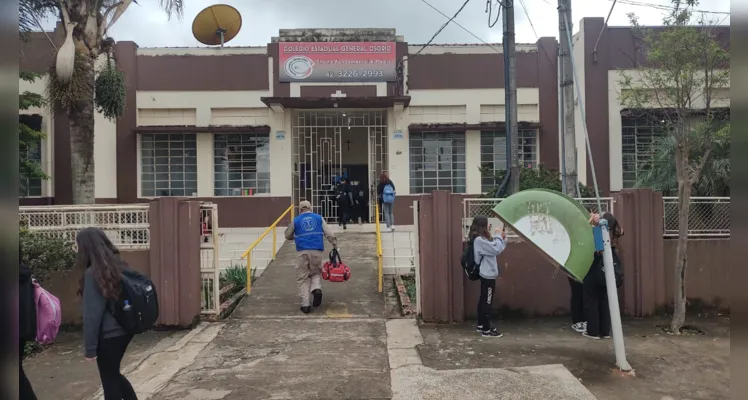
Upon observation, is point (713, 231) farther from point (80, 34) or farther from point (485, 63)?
point (80, 34)

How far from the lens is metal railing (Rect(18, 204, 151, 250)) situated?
6.50 metres

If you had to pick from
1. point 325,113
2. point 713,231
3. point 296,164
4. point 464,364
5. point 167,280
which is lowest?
point 464,364

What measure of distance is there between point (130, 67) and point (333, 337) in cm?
1160

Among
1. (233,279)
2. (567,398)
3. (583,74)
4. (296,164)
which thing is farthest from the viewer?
(296,164)

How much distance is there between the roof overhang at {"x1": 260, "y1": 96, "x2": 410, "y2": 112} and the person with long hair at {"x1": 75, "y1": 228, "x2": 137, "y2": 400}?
10.0 m

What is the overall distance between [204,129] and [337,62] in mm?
4258

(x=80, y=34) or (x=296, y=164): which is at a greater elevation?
(x=80, y=34)

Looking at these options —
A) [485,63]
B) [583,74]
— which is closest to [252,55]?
[485,63]

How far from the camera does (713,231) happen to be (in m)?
7.07

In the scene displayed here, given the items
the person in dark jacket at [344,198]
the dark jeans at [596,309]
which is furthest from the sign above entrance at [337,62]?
the dark jeans at [596,309]

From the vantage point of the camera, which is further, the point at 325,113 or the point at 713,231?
the point at 325,113

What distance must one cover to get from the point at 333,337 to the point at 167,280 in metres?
2.33

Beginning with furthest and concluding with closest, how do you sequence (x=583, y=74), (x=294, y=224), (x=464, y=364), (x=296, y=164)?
1. (x=296, y=164)
2. (x=583, y=74)
3. (x=294, y=224)
4. (x=464, y=364)

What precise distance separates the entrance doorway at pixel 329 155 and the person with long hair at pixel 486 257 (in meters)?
8.55
